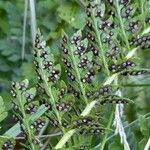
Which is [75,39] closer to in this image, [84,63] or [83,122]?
[84,63]

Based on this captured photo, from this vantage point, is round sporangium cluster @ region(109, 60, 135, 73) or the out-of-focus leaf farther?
the out-of-focus leaf

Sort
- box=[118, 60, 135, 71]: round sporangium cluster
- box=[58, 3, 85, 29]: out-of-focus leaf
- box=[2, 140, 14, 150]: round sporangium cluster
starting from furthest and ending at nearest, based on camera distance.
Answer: box=[58, 3, 85, 29]: out-of-focus leaf < box=[118, 60, 135, 71]: round sporangium cluster < box=[2, 140, 14, 150]: round sporangium cluster

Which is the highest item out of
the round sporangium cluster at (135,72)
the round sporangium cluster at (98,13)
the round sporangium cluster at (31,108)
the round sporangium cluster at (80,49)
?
the round sporangium cluster at (98,13)

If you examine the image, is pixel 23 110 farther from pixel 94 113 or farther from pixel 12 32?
pixel 12 32

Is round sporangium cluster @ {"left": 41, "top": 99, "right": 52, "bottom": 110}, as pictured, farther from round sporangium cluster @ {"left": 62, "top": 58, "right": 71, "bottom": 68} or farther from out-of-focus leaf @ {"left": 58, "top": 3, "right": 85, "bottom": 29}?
out-of-focus leaf @ {"left": 58, "top": 3, "right": 85, "bottom": 29}

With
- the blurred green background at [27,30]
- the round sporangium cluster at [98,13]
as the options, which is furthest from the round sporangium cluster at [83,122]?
the blurred green background at [27,30]

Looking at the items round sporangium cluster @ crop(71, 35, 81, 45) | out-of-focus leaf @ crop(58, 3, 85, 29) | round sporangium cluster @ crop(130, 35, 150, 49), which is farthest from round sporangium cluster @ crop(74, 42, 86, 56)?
out-of-focus leaf @ crop(58, 3, 85, 29)

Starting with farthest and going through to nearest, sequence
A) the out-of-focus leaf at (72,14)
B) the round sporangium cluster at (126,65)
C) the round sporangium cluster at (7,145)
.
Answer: the out-of-focus leaf at (72,14) → the round sporangium cluster at (126,65) → the round sporangium cluster at (7,145)

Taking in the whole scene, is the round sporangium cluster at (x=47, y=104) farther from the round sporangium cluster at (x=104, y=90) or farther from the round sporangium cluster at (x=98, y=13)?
the round sporangium cluster at (x=98, y=13)
